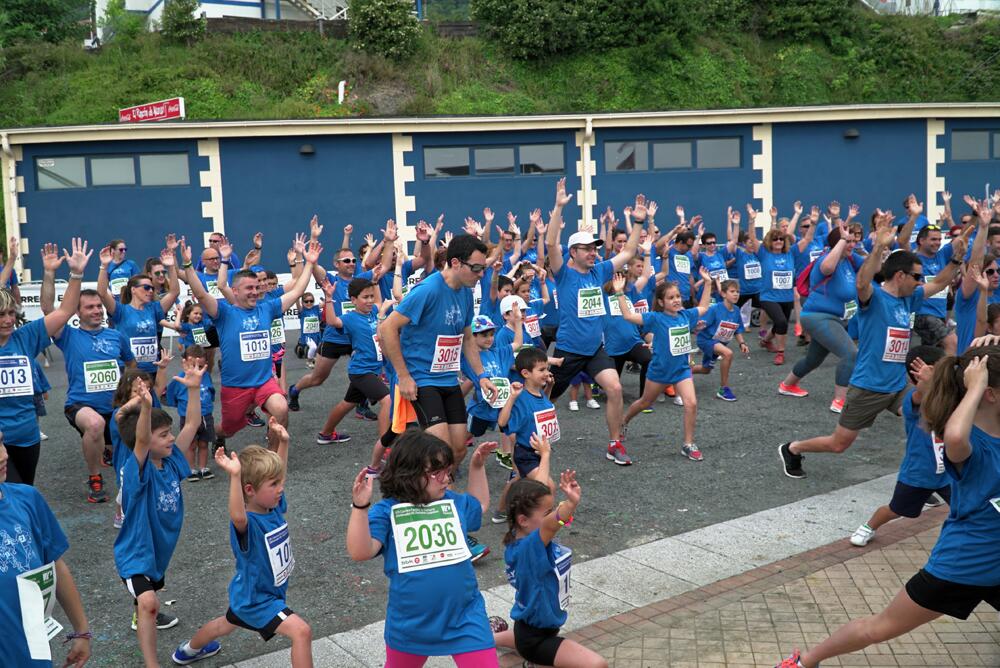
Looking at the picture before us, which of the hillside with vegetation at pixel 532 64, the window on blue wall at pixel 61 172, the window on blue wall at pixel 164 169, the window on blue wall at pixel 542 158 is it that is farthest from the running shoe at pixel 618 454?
the hillside with vegetation at pixel 532 64

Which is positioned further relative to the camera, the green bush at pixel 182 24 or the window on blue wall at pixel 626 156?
the green bush at pixel 182 24

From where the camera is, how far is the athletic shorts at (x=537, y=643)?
4.34m

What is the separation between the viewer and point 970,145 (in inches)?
851

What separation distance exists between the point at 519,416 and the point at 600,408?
14.6 ft

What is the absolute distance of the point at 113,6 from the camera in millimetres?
26703

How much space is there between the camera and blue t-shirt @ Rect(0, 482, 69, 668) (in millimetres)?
3422

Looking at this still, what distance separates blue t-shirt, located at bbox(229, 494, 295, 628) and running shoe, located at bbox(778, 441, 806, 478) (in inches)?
192

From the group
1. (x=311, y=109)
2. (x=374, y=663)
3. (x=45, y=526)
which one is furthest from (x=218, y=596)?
(x=311, y=109)

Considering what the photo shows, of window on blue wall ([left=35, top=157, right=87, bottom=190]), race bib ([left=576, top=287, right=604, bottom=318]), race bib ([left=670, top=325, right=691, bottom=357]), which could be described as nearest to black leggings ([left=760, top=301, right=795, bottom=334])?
race bib ([left=670, top=325, right=691, bottom=357])

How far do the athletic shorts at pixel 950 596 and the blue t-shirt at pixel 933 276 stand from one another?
23.1 ft

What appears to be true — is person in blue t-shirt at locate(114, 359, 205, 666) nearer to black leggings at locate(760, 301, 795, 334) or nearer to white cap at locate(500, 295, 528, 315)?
white cap at locate(500, 295, 528, 315)

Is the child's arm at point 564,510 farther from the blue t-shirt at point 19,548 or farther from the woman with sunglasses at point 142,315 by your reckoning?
the woman with sunglasses at point 142,315

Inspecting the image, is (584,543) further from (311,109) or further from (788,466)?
(311,109)

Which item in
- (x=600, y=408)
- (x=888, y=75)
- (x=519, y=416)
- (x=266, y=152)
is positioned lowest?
(x=600, y=408)
